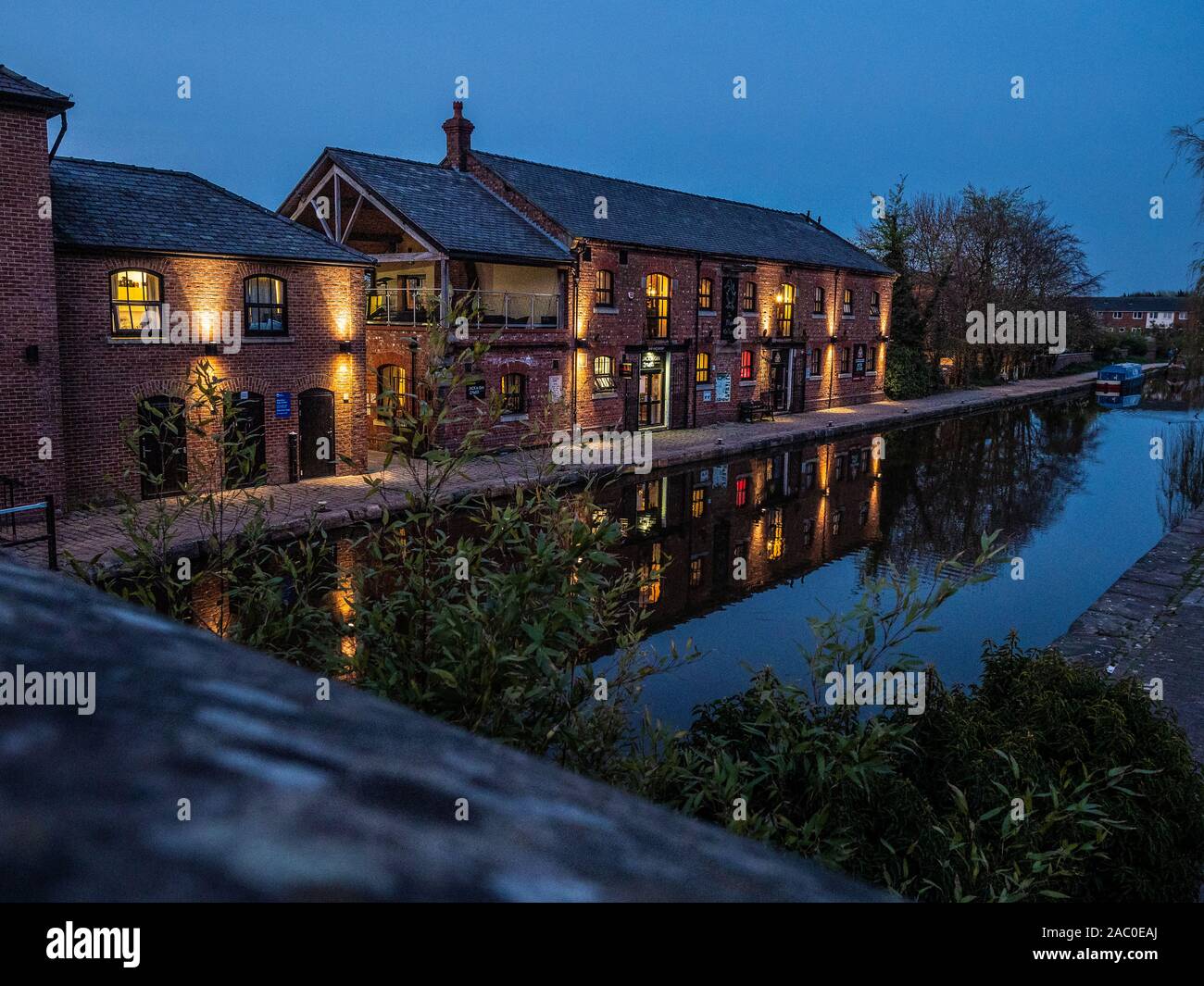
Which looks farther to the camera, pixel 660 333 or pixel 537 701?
pixel 660 333

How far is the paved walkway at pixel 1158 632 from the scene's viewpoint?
7.35 m

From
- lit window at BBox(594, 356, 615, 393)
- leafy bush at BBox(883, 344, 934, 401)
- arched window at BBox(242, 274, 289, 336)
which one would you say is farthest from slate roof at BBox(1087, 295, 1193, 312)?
arched window at BBox(242, 274, 289, 336)

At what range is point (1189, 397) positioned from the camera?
17109mm

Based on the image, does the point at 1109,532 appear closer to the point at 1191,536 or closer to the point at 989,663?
the point at 1191,536

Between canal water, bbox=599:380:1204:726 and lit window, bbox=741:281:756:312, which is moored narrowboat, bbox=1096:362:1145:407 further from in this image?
lit window, bbox=741:281:756:312

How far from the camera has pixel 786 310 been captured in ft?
110

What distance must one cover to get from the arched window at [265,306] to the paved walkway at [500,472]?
126 inches

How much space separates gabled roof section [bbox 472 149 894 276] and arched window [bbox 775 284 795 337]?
1106mm

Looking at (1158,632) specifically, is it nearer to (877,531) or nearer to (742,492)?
(877,531)

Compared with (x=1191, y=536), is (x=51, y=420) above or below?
above

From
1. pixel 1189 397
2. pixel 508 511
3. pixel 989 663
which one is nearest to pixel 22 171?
pixel 508 511

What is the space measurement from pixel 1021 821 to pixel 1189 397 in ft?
53.8

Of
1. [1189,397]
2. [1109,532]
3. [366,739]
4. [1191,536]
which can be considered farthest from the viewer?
[1189,397]

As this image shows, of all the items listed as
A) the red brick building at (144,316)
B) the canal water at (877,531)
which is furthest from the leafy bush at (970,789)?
the red brick building at (144,316)
